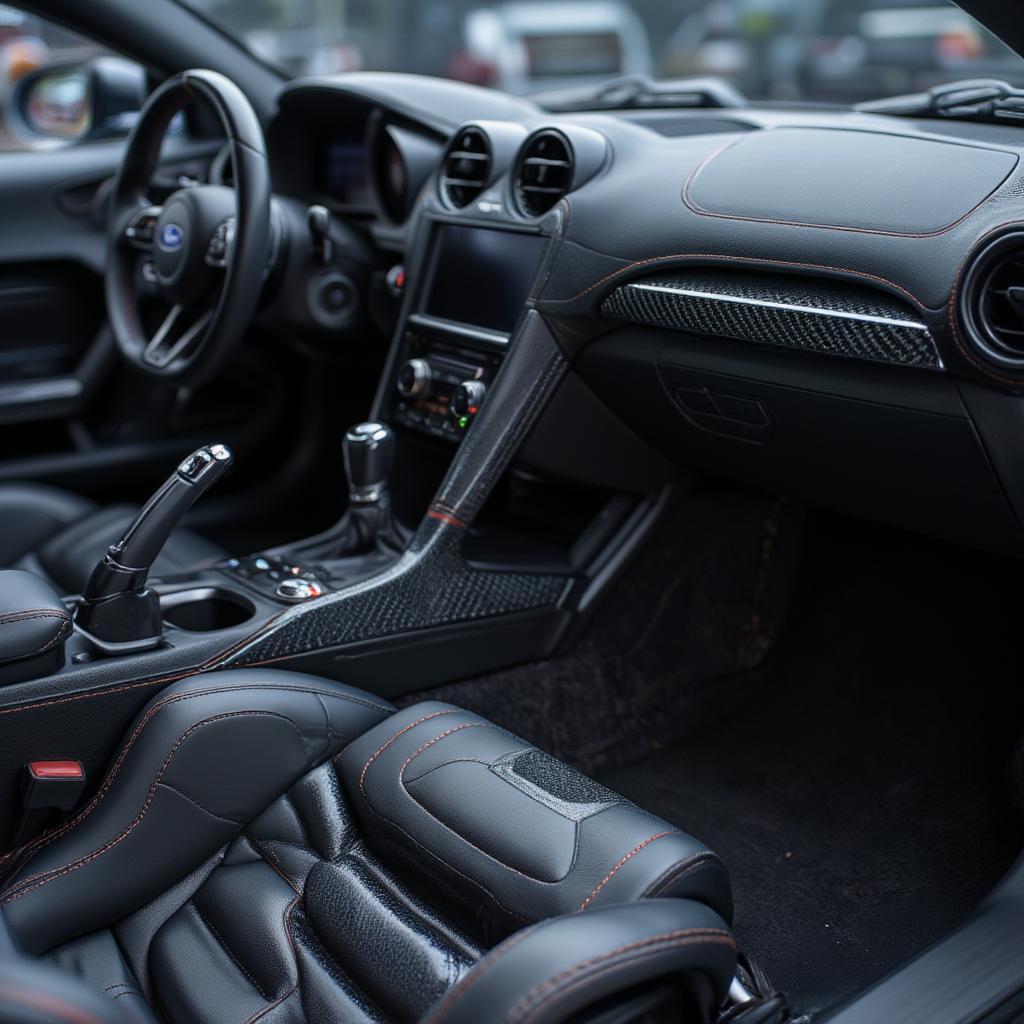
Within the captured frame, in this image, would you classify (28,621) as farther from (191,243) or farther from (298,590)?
(191,243)

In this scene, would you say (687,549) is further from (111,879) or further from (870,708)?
(111,879)

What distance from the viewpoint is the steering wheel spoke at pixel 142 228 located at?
2.27 meters

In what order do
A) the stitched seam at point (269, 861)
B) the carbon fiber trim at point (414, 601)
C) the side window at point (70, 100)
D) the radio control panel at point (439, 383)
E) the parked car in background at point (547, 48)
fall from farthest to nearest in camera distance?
the parked car in background at point (547, 48), the side window at point (70, 100), the radio control panel at point (439, 383), the carbon fiber trim at point (414, 601), the stitched seam at point (269, 861)

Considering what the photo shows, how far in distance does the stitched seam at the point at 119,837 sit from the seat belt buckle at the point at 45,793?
0.09m

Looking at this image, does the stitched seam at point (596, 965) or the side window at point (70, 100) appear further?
the side window at point (70, 100)

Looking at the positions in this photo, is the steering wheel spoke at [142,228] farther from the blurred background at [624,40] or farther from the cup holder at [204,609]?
the blurred background at [624,40]

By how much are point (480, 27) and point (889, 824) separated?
1066 centimetres

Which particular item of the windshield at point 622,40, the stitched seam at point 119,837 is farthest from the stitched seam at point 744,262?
the windshield at point 622,40

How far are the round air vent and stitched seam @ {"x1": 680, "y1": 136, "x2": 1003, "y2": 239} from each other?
0.23ft

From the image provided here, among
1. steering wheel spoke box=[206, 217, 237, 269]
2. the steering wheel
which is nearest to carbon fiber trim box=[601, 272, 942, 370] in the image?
the steering wheel

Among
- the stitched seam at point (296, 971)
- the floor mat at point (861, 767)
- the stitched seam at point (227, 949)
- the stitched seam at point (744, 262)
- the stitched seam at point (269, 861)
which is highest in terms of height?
the stitched seam at point (744, 262)

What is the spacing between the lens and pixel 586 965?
1.09 m

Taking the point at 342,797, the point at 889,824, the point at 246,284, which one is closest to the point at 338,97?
the point at 246,284

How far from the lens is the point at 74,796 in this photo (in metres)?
1.54
